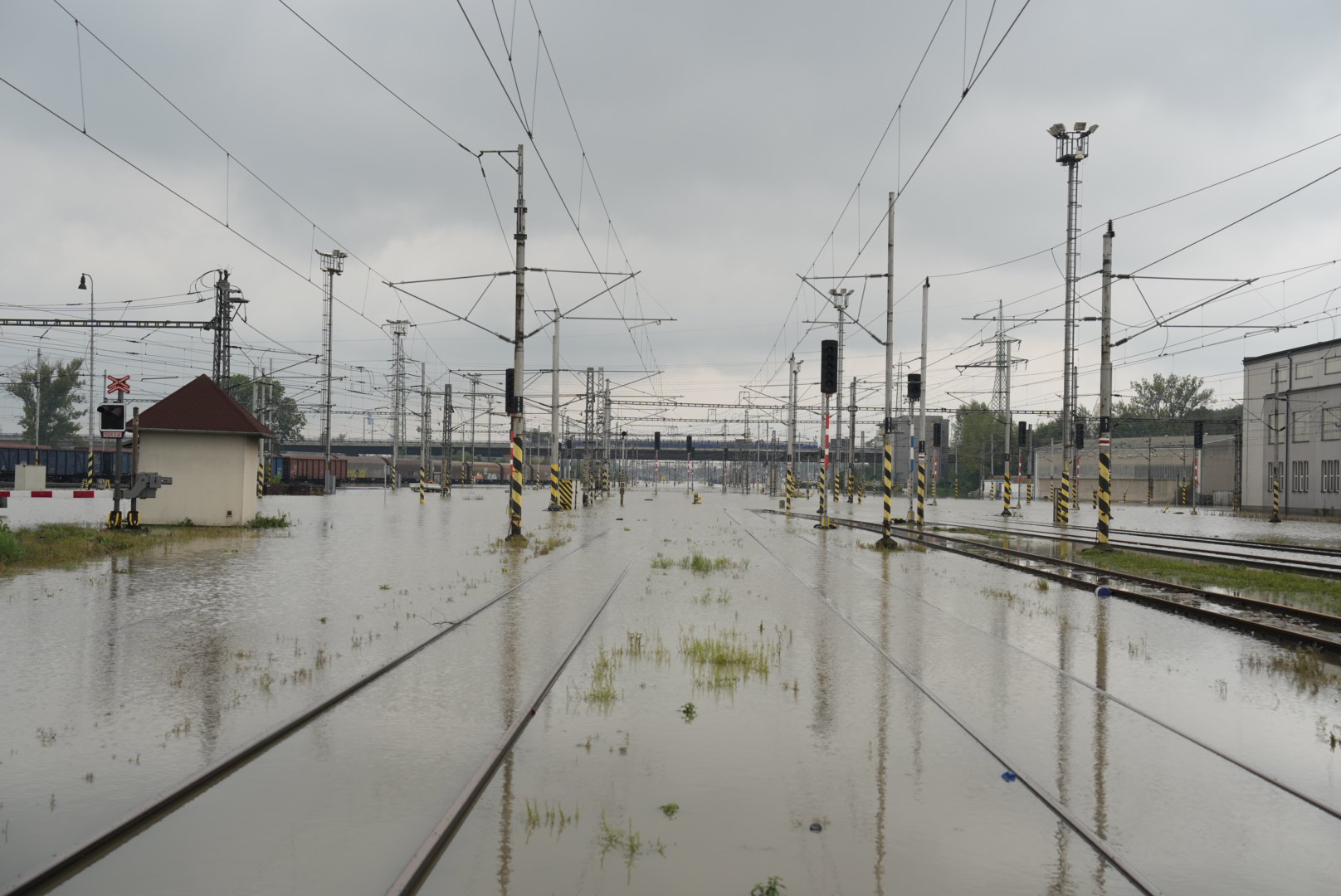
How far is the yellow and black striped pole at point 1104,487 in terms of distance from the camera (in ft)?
83.1

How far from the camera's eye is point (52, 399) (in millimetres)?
107125

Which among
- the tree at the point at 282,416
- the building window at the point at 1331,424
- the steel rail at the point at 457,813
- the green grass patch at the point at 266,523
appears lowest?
the green grass patch at the point at 266,523

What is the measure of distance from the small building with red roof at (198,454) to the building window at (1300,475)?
6208cm

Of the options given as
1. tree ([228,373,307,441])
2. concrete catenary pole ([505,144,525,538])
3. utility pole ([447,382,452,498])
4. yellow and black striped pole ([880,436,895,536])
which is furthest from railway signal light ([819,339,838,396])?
tree ([228,373,307,441])

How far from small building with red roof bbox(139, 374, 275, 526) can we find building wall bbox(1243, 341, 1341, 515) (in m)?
58.6

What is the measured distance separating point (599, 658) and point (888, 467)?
20799 millimetres

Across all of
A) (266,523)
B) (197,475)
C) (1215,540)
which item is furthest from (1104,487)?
(197,475)

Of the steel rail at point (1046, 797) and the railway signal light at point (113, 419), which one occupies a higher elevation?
the railway signal light at point (113, 419)

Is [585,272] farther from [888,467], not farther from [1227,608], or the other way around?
[1227,608]

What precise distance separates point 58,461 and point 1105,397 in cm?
7376

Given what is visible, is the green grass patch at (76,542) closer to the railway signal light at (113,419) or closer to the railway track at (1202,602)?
the railway signal light at (113,419)

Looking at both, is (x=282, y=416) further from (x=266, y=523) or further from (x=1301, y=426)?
(x=1301, y=426)

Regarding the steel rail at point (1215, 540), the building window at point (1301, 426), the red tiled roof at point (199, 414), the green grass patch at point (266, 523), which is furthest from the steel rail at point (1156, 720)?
the building window at point (1301, 426)

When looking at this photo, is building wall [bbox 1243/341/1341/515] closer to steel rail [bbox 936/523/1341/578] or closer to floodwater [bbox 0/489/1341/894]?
steel rail [bbox 936/523/1341/578]
